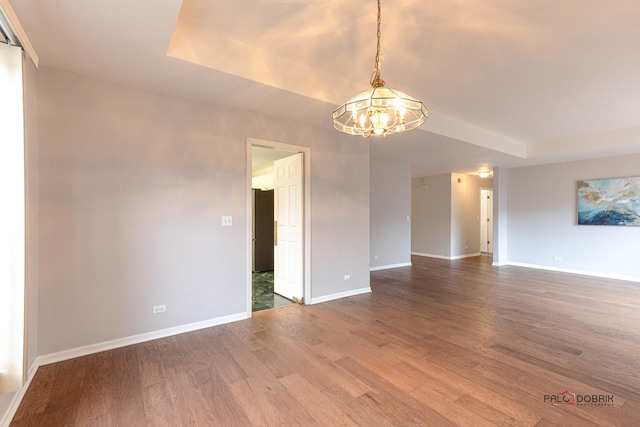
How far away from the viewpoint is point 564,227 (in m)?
6.58

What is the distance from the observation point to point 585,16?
2.25 m

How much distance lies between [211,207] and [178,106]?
116 centimetres

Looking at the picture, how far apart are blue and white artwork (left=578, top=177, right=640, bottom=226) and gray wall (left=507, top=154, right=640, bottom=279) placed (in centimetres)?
13

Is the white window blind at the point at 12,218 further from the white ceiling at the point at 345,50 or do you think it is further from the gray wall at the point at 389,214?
the gray wall at the point at 389,214

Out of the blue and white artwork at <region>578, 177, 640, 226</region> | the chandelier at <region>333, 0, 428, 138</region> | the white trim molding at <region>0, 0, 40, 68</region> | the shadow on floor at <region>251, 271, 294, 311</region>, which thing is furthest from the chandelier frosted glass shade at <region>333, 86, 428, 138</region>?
the blue and white artwork at <region>578, 177, 640, 226</region>

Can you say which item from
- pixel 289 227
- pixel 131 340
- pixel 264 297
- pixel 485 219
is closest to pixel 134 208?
pixel 131 340

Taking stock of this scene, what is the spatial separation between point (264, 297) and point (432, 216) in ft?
20.1

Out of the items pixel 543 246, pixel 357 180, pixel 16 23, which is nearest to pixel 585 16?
pixel 357 180

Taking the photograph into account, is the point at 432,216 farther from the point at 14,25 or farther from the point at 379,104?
the point at 14,25

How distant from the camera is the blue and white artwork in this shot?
18.5 feet

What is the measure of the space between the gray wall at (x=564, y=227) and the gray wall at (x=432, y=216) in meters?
1.53

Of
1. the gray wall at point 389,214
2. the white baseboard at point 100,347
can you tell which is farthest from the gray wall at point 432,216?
the white baseboard at point 100,347

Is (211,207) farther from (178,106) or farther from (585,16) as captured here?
(585,16)

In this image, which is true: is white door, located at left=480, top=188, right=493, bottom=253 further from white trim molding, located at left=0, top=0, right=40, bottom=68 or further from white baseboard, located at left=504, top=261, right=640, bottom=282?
white trim molding, located at left=0, top=0, right=40, bottom=68
